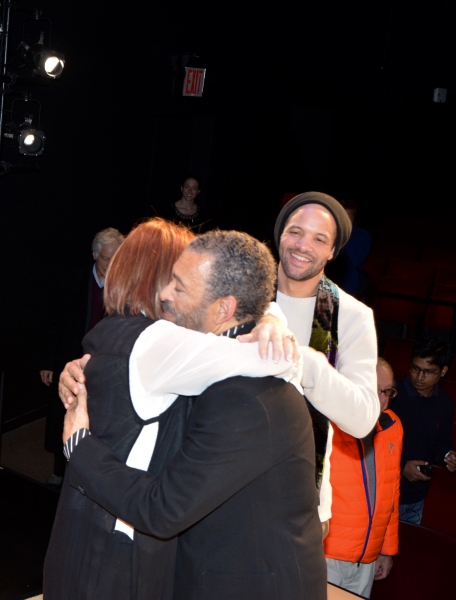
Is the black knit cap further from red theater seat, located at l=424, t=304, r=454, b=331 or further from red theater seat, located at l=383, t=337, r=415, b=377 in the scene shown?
red theater seat, located at l=424, t=304, r=454, b=331

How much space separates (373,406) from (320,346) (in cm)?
25

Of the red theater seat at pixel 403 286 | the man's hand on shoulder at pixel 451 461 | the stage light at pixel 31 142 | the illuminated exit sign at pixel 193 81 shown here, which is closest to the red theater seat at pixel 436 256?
the red theater seat at pixel 403 286

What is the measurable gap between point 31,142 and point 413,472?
3052 mm

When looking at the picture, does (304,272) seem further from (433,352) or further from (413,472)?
(433,352)

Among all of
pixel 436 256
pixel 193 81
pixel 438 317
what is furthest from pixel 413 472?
pixel 193 81

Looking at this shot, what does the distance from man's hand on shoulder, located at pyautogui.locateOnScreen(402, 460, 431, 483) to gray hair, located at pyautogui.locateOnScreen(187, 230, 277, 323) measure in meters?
2.20

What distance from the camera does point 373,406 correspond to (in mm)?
1675

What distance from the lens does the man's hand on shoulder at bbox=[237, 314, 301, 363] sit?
4.00 ft

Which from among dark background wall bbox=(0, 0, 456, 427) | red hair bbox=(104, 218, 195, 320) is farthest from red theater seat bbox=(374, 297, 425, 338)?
red hair bbox=(104, 218, 195, 320)

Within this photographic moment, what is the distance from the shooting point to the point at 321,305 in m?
A: 1.90

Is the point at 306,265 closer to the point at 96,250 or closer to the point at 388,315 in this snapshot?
the point at 96,250

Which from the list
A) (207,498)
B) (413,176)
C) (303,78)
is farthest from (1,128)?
(413,176)

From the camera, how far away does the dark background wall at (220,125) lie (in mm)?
4910

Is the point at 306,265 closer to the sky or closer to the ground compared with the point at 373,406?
closer to the sky
